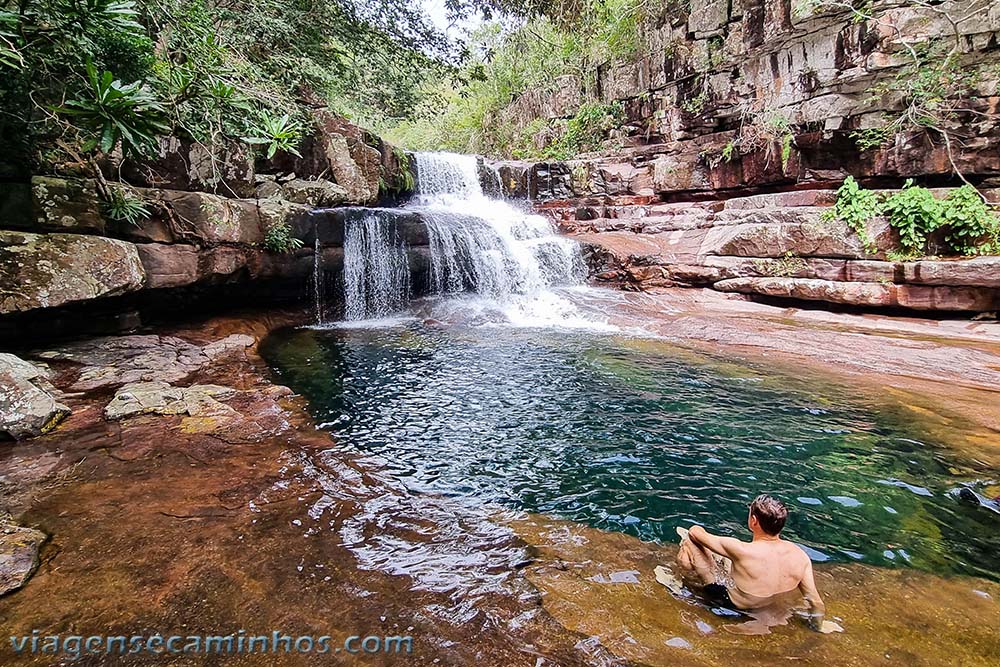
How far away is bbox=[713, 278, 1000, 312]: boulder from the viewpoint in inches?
294

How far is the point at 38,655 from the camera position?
1.90 meters

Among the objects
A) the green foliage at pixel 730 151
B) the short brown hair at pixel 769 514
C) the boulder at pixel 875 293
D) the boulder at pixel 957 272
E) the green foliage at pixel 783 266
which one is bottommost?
the short brown hair at pixel 769 514

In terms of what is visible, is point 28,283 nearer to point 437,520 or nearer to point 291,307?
Answer: point 291,307

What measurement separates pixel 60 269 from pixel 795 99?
14906 mm

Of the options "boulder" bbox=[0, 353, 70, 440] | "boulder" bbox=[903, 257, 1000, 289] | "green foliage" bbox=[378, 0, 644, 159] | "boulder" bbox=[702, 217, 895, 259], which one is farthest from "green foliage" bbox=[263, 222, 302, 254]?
"boulder" bbox=[903, 257, 1000, 289]

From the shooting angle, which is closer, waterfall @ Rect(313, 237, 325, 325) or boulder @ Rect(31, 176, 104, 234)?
boulder @ Rect(31, 176, 104, 234)

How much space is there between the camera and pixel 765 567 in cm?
231

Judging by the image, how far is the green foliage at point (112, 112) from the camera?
457 cm

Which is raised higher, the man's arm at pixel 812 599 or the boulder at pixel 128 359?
the boulder at pixel 128 359

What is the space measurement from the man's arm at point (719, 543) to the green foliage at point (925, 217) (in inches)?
333

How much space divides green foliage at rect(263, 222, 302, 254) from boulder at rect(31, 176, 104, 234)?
2460 mm

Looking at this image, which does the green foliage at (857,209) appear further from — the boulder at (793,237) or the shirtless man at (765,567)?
the shirtless man at (765,567)

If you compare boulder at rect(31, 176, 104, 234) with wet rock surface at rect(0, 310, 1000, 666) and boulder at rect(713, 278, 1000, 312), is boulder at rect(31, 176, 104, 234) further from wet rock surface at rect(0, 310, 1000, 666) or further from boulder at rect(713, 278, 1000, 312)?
boulder at rect(713, 278, 1000, 312)

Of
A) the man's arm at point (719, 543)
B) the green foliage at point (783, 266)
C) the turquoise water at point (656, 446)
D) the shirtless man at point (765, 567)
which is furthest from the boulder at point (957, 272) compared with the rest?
the man's arm at point (719, 543)
